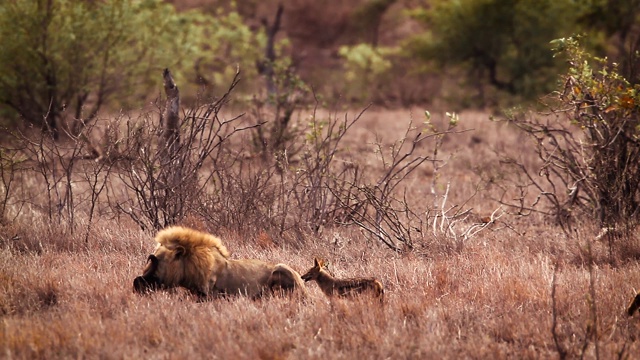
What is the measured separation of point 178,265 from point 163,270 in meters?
0.12

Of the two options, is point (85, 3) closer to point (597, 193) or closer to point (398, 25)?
point (597, 193)

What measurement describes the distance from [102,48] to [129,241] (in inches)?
393

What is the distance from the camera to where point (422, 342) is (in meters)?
5.14


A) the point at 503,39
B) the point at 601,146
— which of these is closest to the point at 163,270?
the point at 601,146

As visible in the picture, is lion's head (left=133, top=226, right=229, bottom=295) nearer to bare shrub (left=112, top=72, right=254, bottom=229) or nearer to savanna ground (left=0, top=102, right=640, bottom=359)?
savanna ground (left=0, top=102, right=640, bottom=359)

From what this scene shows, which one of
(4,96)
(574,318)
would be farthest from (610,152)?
(4,96)

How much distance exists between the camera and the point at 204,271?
19.5 feet

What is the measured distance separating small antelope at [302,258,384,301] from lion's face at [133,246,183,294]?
1.07 meters

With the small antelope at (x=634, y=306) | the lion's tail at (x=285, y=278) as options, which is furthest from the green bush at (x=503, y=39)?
the lion's tail at (x=285, y=278)

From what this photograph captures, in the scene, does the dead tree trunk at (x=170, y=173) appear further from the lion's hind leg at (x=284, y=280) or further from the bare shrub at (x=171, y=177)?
the lion's hind leg at (x=284, y=280)

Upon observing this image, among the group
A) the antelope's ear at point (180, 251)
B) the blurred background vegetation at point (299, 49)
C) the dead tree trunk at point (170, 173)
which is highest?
the blurred background vegetation at point (299, 49)

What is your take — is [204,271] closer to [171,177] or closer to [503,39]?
[171,177]

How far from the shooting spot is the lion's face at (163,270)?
5875 mm

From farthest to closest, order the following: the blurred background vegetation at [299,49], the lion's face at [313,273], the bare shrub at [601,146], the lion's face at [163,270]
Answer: the blurred background vegetation at [299,49]
the bare shrub at [601,146]
the lion's face at [313,273]
the lion's face at [163,270]
